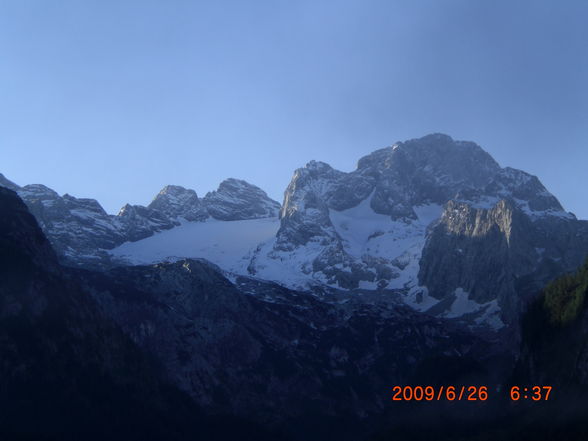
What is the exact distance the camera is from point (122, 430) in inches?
6112

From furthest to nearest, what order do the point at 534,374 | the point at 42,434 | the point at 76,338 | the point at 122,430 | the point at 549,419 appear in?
the point at 76,338 < the point at 122,430 < the point at 534,374 < the point at 42,434 < the point at 549,419

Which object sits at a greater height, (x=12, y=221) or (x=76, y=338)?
(x=12, y=221)

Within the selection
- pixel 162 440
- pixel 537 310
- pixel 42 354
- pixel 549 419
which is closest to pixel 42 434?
pixel 42 354

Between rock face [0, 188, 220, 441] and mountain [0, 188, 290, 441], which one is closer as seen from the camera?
rock face [0, 188, 220, 441]

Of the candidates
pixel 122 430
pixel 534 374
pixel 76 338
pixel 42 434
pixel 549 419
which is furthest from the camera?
pixel 76 338

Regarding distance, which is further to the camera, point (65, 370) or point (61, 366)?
point (65, 370)

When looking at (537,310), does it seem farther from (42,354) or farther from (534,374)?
(42,354)

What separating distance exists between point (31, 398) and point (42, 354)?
12.2m

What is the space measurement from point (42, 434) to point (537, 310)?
271 ft

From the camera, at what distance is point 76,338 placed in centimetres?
16712

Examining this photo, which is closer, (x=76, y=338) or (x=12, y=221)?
(x=76, y=338)

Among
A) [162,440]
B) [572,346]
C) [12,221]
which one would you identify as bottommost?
[162,440]

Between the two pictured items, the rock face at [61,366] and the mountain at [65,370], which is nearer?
the rock face at [61,366]

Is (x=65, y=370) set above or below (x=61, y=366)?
below
